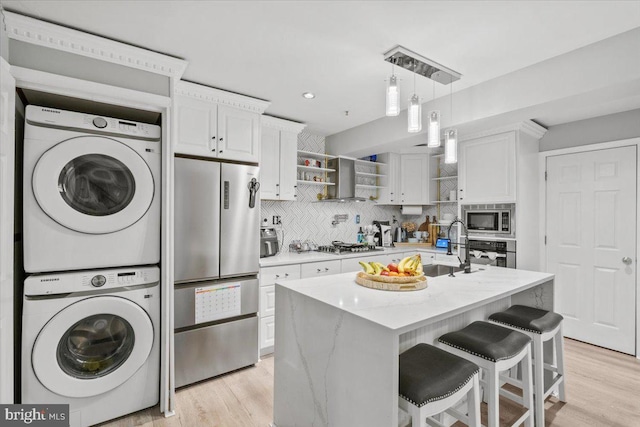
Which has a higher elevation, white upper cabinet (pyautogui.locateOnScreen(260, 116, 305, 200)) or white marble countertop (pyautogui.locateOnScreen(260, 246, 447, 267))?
white upper cabinet (pyautogui.locateOnScreen(260, 116, 305, 200))

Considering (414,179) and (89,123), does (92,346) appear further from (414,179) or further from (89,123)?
(414,179)

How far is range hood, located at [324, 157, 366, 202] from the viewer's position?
14.0 feet

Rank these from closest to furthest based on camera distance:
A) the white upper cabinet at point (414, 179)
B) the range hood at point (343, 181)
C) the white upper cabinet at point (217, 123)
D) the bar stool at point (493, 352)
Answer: the bar stool at point (493, 352), the white upper cabinet at point (217, 123), the range hood at point (343, 181), the white upper cabinet at point (414, 179)

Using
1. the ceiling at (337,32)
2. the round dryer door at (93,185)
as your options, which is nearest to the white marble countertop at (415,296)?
the round dryer door at (93,185)

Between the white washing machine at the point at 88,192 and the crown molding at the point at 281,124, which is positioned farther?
the crown molding at the point at 281,124

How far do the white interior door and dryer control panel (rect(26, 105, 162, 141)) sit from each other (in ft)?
13.4

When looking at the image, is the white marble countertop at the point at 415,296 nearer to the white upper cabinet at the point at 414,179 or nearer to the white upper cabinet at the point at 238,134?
the white upper cabinet at the point at 238,134

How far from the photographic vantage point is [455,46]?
2.18m

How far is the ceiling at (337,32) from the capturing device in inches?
69.9

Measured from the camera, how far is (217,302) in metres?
2.71

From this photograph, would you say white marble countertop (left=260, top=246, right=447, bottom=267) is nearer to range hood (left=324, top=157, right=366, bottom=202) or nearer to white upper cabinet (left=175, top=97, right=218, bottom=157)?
range hood (left=324, top=157, right=366, bottom=202)

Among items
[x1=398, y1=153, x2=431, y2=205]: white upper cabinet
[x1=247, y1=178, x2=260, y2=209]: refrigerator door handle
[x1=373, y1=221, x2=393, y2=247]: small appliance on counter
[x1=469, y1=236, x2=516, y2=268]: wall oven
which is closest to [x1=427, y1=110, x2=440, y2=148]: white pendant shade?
[x1=247, y1=178, x2=260, y2=209]: refrigerator door handle

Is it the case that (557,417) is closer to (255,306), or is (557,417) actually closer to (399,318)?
(399,318)

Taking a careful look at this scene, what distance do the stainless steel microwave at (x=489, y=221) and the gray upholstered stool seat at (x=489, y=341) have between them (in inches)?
70.2
